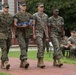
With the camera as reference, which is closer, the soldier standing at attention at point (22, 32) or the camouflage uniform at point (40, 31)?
the soldier standing at attention at point (22, 32)

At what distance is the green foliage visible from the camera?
129 ft

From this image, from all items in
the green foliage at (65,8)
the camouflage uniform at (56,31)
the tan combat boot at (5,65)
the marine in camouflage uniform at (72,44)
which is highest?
the green foliage at (65,8)

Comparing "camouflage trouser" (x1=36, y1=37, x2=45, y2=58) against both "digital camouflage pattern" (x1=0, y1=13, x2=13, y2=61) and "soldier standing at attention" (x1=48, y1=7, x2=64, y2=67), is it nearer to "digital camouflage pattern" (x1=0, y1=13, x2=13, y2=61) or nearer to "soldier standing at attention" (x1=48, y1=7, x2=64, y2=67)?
"soldier standing at attention" (x1=48, y1=7, x2=64, y2=67)

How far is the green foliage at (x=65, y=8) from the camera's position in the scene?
39.4 meters

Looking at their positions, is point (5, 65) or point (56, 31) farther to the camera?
point (56, 31)

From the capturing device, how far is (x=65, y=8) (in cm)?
3988

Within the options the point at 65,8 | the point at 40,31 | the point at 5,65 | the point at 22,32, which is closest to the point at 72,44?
the point at 40,31

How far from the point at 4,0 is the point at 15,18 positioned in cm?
3257

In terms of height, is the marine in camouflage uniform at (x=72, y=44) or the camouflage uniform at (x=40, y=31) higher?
the camouflage uniform at (x=40, y=31)

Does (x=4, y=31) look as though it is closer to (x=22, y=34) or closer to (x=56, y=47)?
(x=22, y=34)

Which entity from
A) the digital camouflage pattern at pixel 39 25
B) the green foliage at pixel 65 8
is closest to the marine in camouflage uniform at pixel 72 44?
the digital camouflage pattern at pixel 39 25

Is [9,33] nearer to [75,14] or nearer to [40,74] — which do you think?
[40,74]

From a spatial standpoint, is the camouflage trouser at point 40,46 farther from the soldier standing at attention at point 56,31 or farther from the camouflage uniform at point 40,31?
the soldier standing at attention at point 56,31

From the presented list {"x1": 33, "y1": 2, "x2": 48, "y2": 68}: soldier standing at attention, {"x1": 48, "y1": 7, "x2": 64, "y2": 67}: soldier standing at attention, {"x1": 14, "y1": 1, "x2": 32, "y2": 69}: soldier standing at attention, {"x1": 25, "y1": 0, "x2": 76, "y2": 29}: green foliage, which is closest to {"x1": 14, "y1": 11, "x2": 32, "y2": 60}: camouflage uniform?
{"x1": 14, "y1": 1, "x2": 32, "y2": 69}: soldier standing at attention
